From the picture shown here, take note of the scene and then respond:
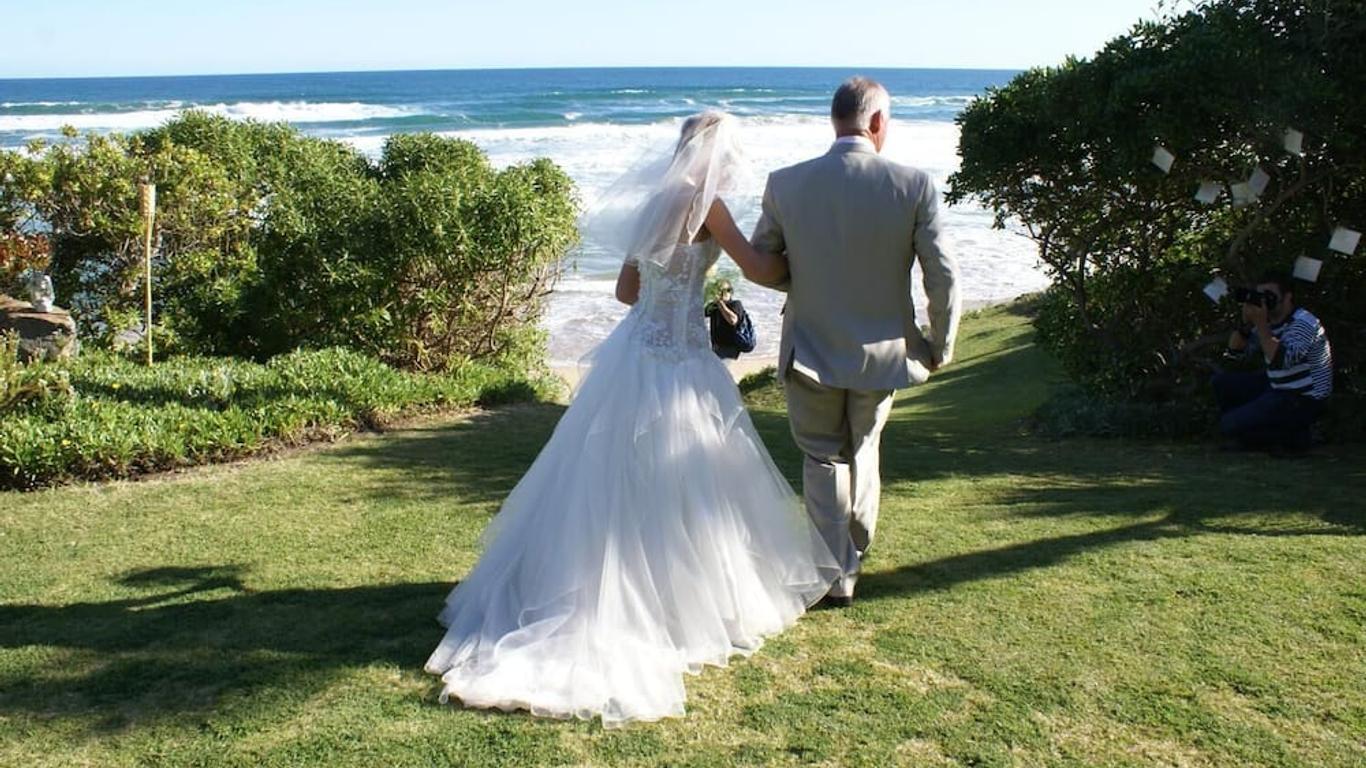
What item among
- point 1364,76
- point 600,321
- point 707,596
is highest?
point 1364,76

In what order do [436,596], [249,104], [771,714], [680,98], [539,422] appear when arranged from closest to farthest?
[771,714], [436,596], [539,422], [249,104], [680,98]

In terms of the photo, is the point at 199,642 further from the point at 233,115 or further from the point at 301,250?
the point at 233,115

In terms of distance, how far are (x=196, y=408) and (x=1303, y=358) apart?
22.7ft

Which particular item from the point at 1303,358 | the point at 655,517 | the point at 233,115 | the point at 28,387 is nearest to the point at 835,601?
the point at 655,517

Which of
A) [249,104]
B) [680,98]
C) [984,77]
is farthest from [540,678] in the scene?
[984,77]

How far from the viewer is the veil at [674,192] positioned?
4.34 m

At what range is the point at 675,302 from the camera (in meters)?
4.52

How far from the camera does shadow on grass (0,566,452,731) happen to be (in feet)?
13.0

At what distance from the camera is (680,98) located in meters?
77.0

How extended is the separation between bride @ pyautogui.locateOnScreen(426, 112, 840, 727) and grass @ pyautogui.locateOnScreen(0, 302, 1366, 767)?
0.20 m

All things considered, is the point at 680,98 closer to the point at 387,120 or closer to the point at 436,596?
the point at 387,120

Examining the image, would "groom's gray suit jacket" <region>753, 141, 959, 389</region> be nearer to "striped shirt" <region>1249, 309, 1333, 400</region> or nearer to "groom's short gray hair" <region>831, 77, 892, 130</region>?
"groom's short gray hair" <region>831, 77, 892, 130</region>

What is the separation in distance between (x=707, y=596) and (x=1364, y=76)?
549 cm

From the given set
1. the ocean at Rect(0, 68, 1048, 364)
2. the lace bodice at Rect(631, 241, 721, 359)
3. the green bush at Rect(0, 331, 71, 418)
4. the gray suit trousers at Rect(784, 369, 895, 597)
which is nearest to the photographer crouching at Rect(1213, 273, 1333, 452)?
the ocean at Rect(0, 68, 1048, 364)
